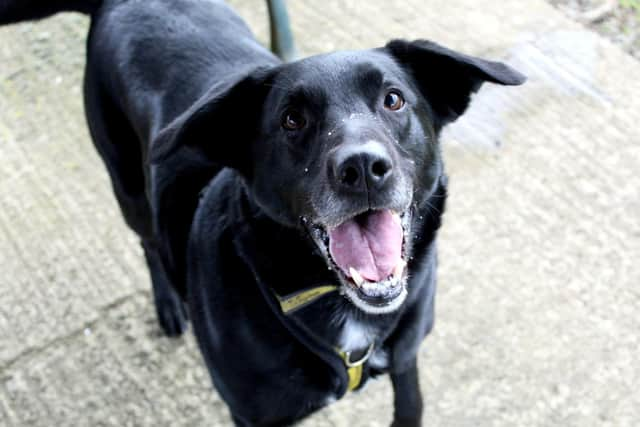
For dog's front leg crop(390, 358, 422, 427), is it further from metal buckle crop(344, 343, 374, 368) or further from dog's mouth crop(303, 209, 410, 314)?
dog's mouth crop(303, 209, 410, 314)

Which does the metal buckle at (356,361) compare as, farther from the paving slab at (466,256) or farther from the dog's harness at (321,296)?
the paving slab at (466,256)

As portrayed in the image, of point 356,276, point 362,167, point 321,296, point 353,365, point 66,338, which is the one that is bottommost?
point 66,338

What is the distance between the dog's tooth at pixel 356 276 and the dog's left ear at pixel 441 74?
1.76 feet

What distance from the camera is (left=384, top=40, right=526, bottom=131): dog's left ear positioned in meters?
2.04

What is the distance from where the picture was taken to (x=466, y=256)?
3.21m

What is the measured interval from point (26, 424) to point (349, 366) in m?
1.30

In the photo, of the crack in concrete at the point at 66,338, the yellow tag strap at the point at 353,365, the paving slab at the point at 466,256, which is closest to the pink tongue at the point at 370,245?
the yellow tag strap at the point at 353,365

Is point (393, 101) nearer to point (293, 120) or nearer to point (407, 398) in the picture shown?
point (293, 120)

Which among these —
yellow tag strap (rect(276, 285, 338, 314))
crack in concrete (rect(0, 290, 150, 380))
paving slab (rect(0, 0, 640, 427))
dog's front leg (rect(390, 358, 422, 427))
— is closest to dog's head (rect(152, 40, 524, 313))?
yellow tag strap (rect(276, 285, 338, 314))

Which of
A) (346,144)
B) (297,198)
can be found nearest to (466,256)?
(297,198)

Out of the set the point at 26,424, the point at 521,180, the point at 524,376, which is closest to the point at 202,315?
the point at 26,424

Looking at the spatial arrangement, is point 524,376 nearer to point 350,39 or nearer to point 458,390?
point 458,390

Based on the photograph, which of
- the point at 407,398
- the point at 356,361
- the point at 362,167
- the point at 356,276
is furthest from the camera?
the point at 407,398

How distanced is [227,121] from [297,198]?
33cm
